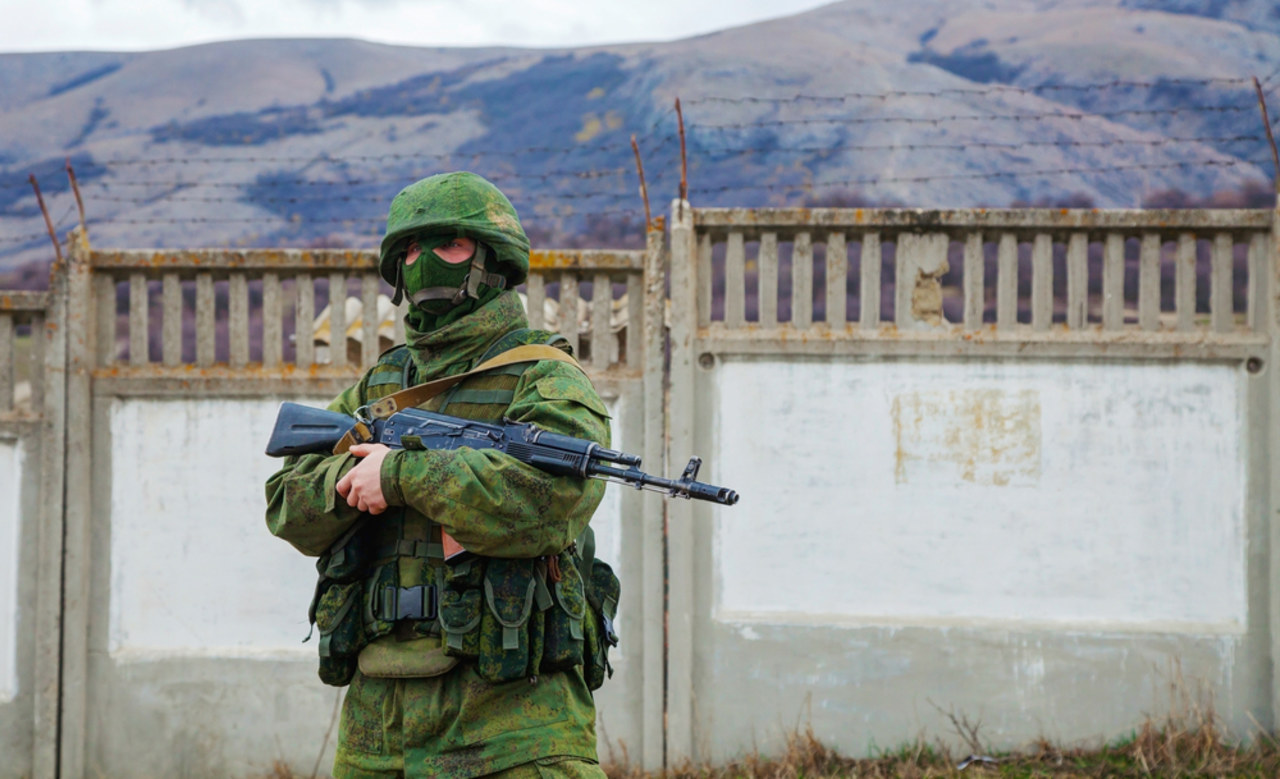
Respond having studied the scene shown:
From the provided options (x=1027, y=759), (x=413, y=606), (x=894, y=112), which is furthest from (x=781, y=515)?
(x=894, y=112)

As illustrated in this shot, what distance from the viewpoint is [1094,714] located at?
220 inches

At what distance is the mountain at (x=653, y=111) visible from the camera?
3319 cm

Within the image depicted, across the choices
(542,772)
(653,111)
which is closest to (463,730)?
(542,772)

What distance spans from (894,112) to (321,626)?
39.1m

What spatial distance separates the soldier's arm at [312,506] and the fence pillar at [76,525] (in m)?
3.76

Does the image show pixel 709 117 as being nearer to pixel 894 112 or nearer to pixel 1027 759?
pixel 894 112

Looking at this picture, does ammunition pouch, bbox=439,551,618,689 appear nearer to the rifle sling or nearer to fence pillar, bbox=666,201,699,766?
the rifle sling

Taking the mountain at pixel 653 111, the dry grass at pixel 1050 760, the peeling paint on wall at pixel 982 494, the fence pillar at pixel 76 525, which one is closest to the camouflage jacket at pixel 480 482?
the peeling paint on wall at pixel 982 494

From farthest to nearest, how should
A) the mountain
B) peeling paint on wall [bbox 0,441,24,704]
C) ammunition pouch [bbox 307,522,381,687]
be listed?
the mountain < peeling paint on wall [bbox 0,441,24,704] < ammunition pouch [bbox 307,522,381,687]

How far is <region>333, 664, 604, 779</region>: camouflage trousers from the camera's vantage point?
2398 millimetres

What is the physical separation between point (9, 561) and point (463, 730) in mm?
4432

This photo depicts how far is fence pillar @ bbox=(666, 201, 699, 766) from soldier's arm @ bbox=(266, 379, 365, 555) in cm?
325

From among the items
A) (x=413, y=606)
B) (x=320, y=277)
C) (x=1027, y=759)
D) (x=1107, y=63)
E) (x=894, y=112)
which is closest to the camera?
(x=413, y=606)

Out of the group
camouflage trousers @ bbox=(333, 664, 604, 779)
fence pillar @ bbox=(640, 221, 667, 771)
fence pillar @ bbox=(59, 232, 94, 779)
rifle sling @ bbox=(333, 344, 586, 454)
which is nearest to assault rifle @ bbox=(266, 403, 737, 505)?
rifle sling @ bbox=(333, 344, 586, 454)
